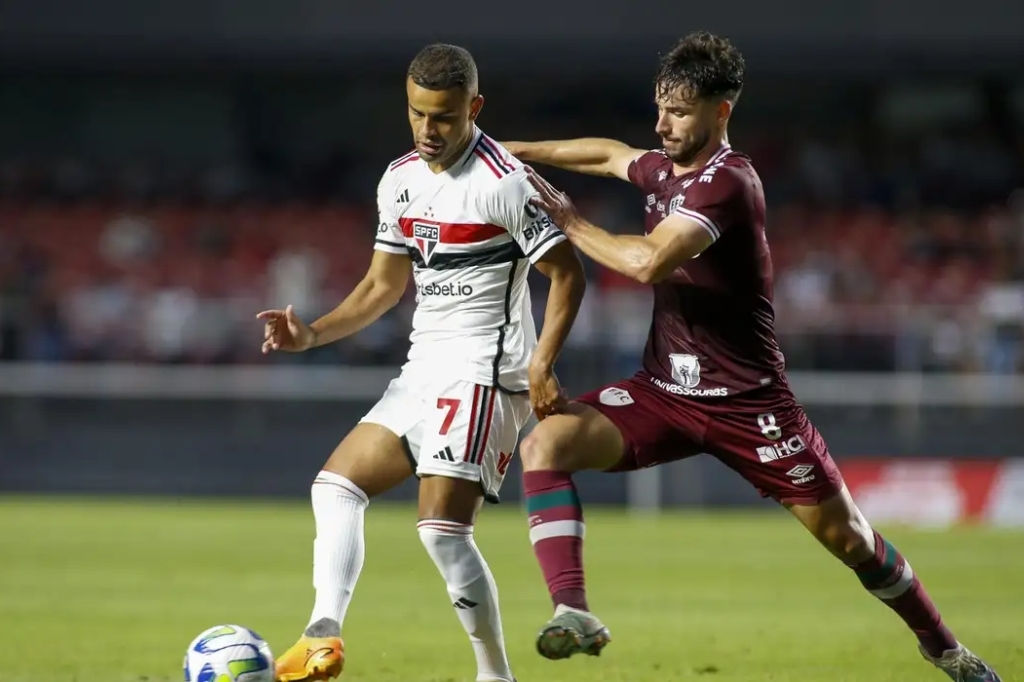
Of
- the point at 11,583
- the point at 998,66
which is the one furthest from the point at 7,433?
the point at 998,66

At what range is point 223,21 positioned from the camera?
23297 millimetres

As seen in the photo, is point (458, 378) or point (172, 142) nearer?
point (458, 378)

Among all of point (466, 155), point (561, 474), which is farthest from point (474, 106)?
point (561, 474)

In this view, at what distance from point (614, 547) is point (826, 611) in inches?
160

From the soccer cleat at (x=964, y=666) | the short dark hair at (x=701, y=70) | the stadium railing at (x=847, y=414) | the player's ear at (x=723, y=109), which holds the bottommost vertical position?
the stadium railing at (x=847, y=414)

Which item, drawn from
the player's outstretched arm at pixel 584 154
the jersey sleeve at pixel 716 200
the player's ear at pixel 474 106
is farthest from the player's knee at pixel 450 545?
the player's outstretched arm at pixel 584 154

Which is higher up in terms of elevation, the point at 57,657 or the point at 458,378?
the point at 458,378

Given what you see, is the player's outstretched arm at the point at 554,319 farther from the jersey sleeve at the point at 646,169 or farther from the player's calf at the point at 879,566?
the player's calf at the point at 879,566

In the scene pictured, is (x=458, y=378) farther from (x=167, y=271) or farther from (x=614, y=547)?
(x=167, y=271)

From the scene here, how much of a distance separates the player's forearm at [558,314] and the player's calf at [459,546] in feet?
1.77

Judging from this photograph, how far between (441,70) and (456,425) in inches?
49.3

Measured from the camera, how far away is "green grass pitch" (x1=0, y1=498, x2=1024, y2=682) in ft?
23.7

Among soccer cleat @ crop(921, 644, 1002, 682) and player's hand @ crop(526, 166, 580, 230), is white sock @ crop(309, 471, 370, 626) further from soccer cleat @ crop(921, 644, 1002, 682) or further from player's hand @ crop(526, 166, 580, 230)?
soccer cleat @ crop(921, 644, 1002, 682)

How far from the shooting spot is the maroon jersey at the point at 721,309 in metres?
5.74
